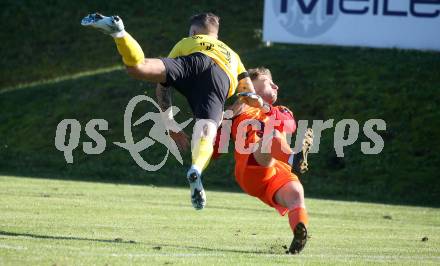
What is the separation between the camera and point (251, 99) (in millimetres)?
10469

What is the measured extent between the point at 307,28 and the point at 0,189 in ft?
37.0

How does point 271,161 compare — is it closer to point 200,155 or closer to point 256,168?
point 256,168

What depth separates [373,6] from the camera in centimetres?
2530

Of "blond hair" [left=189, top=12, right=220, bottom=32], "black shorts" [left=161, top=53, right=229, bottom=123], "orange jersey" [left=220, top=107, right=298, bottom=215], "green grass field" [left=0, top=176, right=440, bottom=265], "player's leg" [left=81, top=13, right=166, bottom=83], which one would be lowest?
"green grass field" [left=0, top=176, right=440, bottom=265]

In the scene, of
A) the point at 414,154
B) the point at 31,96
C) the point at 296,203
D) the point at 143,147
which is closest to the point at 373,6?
the point at 414,154

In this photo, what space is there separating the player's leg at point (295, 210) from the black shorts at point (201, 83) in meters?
1.18

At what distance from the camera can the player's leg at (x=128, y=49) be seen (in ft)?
32.3

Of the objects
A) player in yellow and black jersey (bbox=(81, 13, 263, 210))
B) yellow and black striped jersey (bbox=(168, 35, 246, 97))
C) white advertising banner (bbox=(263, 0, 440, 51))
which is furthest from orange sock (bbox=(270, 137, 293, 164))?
white advertising banner (bbox=(263, 0, 440, 51))

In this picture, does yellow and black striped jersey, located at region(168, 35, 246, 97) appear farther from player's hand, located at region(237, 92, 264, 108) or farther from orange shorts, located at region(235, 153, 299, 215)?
orange shorts, located at region(235, 153, 299, 215)

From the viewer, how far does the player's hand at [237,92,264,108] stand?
10.4 metres

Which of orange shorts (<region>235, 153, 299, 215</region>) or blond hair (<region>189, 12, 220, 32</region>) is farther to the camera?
blond hair (<region>189, 12, 220, 32</region>)

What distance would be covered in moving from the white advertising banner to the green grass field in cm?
760

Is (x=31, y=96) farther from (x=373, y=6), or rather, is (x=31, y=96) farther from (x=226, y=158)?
(x=373, y=6)

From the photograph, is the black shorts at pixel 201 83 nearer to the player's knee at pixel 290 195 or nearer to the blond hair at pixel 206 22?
the blond hair at pixel 206 22
